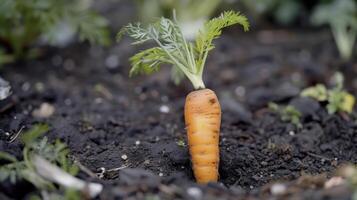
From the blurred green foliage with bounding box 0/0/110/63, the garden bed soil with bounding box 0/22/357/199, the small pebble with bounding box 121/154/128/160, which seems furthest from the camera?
the blurred green foliage with bounding box 0/0/110/63

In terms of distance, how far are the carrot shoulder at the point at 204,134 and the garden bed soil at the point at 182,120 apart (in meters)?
0.09

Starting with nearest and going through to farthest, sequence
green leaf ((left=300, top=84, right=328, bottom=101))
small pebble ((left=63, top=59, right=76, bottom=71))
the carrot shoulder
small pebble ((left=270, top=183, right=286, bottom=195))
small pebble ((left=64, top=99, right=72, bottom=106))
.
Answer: small pebble ((left=270, top=183, right=286, bottom=195)) < the carrot shoulder < green leaf ((left=300, top=84, right=328, bottom=101)) < small pebble ((left=64, top=99, right=72, bottom=106)) < small pebble ((left=63, top=59, right=76, bottom=71))

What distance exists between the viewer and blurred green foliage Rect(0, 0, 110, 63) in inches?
117

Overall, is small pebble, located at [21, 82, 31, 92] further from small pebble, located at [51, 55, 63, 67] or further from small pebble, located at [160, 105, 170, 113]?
small pebble, located at [160, 105, 170, 113]

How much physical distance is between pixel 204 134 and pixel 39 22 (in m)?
1.69

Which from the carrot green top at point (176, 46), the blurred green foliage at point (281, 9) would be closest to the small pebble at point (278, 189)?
the carrot green top at point (176, 46)

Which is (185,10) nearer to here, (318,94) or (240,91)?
(240,91)

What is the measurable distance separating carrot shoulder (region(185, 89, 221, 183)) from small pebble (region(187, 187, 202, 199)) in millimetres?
250

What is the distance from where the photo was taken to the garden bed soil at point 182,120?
1.86 metres

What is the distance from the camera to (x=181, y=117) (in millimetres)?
2797

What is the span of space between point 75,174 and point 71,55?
210 cm

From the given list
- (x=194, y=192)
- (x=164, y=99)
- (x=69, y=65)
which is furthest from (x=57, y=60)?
(x=194, y=192)

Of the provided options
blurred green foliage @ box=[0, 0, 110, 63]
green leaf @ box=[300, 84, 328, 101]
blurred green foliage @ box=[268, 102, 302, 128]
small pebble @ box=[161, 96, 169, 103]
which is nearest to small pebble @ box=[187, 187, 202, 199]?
blurred green foliage @ box=[268, 102, 302, 128]

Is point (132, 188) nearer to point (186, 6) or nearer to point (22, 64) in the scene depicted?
point (22, 64)
